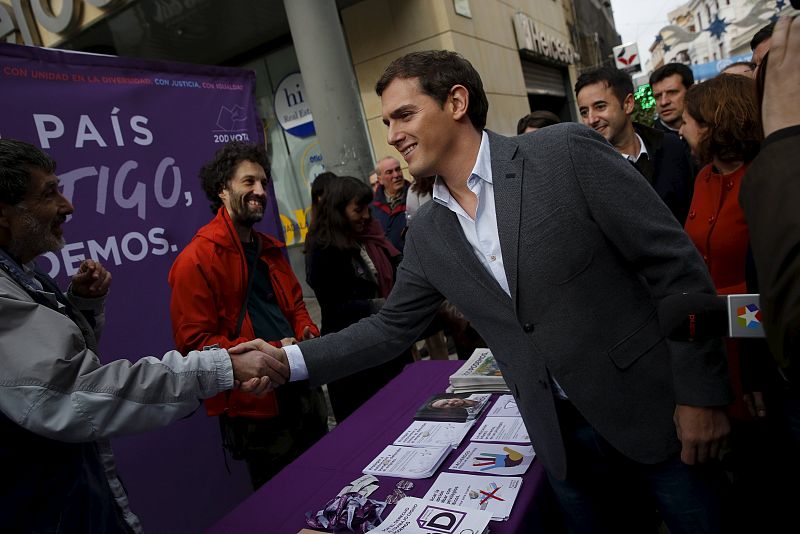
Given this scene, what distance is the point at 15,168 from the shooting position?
1.72m

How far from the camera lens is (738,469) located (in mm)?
2602

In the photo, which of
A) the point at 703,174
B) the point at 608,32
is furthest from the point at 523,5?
the point at 608,32

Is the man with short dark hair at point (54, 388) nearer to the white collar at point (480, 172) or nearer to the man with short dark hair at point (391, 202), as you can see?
the white collar at point (480, 172)

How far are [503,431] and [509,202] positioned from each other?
3.08 ft

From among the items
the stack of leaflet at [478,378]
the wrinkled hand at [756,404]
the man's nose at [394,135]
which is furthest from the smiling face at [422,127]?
the wrinkled hand at [756,404]

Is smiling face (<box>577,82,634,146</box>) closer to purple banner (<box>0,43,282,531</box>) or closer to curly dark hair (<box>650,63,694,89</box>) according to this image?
curly dark hair (<box>650,63,694,89</box>)

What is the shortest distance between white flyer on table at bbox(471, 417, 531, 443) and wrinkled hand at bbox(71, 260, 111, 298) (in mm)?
1635

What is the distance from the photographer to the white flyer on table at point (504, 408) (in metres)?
2.12

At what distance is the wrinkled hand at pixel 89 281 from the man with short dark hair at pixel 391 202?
9.94 feet

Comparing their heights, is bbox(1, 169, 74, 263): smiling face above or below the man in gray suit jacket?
above

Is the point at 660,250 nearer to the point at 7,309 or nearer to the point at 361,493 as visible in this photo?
the point at 361,493

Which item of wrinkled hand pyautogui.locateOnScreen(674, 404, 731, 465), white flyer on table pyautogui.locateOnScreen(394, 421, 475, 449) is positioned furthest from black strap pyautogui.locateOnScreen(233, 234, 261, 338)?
wrinkled hand pyautogui.locateOnScreen(674, 404, 731, 465)

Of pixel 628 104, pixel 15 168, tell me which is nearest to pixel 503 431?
pixel 15 168

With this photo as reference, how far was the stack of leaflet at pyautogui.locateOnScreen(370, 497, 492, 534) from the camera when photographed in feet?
4.79
